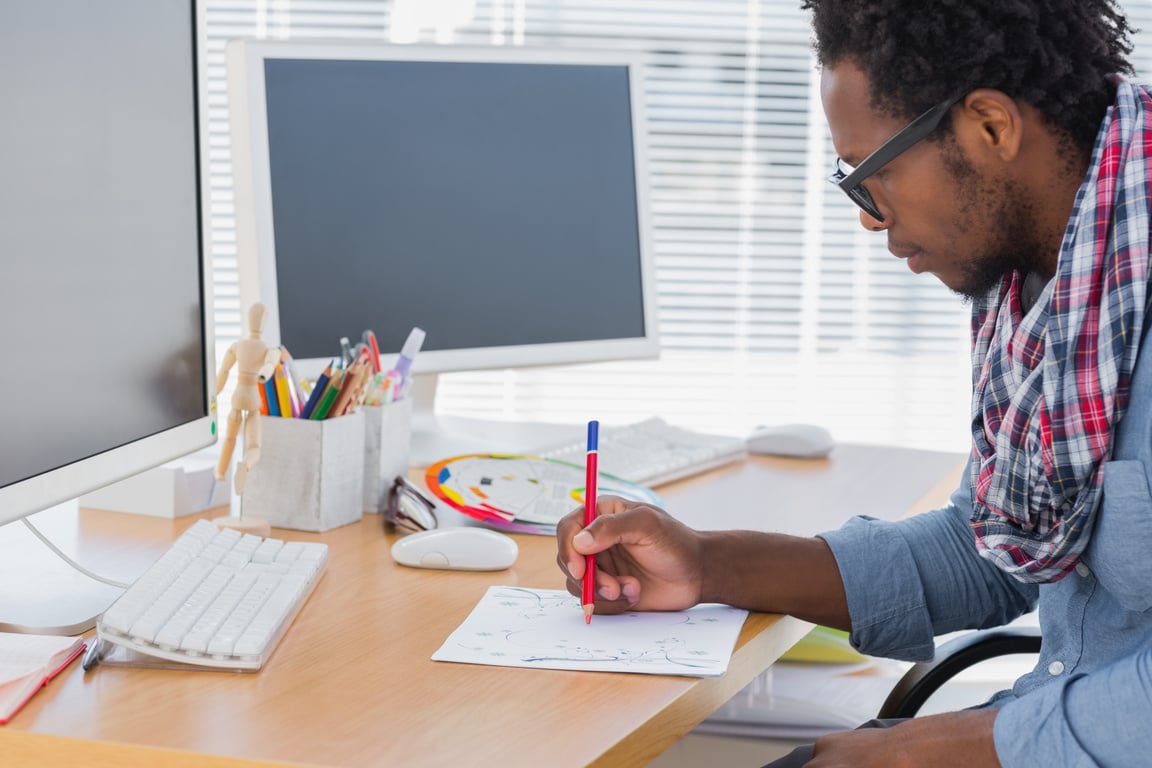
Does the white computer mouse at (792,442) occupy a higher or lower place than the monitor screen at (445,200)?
lower

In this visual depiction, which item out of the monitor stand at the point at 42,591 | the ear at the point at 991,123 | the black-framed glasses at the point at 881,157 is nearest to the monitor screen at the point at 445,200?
the monitor stand at the point at 42,591

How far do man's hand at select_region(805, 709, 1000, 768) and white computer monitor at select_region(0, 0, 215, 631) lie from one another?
0.55 m

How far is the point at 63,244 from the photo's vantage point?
88 centimetres

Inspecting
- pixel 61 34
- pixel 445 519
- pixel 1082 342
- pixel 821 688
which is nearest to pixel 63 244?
pixel 61 34

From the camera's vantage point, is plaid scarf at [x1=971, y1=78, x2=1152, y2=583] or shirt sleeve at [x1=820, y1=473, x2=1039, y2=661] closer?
plaid scarf at [x1=971, y1=78, x2=1152, y2=583]

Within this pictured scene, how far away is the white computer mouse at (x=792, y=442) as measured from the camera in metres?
1.64

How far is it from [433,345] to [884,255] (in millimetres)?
1815

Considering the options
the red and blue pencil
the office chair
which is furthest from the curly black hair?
the office chair

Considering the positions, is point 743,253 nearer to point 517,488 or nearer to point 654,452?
point 654,452

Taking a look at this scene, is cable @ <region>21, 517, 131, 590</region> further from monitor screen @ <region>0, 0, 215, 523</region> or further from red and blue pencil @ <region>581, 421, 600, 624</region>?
red and blue pencil @ <region>581, 421, 600, 624</region>

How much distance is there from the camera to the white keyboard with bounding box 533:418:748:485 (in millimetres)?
1444

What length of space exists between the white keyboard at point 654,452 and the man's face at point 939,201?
1.78ft

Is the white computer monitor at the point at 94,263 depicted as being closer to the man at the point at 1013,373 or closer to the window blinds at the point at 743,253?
the man at the point at 1013,373

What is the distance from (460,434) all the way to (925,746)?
968mm
